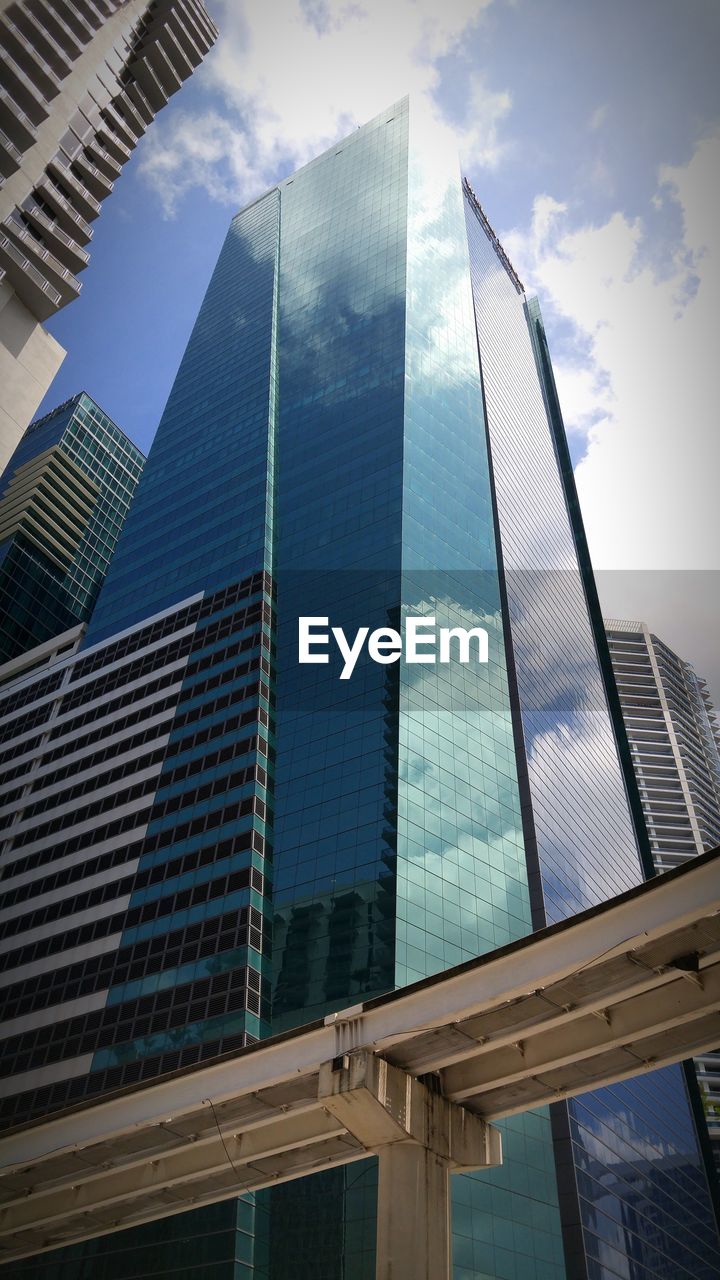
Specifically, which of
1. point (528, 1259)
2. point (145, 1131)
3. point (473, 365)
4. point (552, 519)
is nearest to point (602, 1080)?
point (145, 1131)

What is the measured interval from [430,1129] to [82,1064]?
5198cm

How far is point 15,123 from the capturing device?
119 ft

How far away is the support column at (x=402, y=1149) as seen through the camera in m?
21.0

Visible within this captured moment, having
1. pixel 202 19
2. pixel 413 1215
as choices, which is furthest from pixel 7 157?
pixel 413 1215

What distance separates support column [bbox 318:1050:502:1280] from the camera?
21.0 m

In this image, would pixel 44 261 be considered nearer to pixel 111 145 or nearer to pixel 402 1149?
pixel 111 145

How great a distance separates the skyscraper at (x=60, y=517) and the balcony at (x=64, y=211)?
9167 centimetres

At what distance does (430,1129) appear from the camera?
2286 cm

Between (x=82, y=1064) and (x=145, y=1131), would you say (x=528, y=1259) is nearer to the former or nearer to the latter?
(x=82, y=1064)

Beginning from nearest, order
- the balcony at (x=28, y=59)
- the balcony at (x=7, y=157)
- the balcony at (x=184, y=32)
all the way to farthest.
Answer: the balcony at (x=7, y=157), the balcony at (x=28, y=59), the balcony at (x=184, y=32)

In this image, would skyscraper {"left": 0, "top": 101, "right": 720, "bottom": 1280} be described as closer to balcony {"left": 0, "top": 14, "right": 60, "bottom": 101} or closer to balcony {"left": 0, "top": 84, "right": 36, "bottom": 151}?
balcony {"left": 0, "top": 84, "right": 36, "bottom": 151}

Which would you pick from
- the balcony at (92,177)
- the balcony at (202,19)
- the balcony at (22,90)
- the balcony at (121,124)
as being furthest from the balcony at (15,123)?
the balcony at (202,19)

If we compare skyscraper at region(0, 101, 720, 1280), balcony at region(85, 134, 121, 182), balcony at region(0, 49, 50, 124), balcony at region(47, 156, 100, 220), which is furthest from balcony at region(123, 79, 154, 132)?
skyscraper at region(0, 101, 720, 1280)

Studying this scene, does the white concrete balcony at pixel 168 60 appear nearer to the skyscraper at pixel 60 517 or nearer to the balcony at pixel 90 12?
the balcony at pixel 90 12
